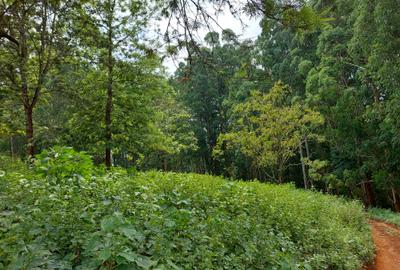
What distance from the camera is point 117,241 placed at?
214cm

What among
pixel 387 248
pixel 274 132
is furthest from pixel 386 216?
pixel 387 248

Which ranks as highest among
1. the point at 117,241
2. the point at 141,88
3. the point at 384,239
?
the point at 141,88

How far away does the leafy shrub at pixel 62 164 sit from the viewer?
14.4ft

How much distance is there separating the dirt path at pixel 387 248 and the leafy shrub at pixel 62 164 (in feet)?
20.1

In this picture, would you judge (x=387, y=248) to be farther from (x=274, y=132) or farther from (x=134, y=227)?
(x=134, y=227)

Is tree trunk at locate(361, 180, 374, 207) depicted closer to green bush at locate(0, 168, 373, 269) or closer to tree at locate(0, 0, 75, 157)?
green bush at locate(0, 168, 373, 269)

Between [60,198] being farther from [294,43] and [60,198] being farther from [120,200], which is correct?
[294,43]

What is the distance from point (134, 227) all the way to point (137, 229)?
80mm

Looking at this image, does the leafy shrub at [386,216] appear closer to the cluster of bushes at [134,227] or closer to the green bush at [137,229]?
the cluster of bushes at [134,227]

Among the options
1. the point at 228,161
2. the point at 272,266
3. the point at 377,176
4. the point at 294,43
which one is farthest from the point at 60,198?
the point at 228,161

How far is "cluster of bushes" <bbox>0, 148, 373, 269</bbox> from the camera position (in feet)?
7.25

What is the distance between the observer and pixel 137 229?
9.16 ft

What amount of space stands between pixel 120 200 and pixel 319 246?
4077mm

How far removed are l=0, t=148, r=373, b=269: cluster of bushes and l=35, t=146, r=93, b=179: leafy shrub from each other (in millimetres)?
15
